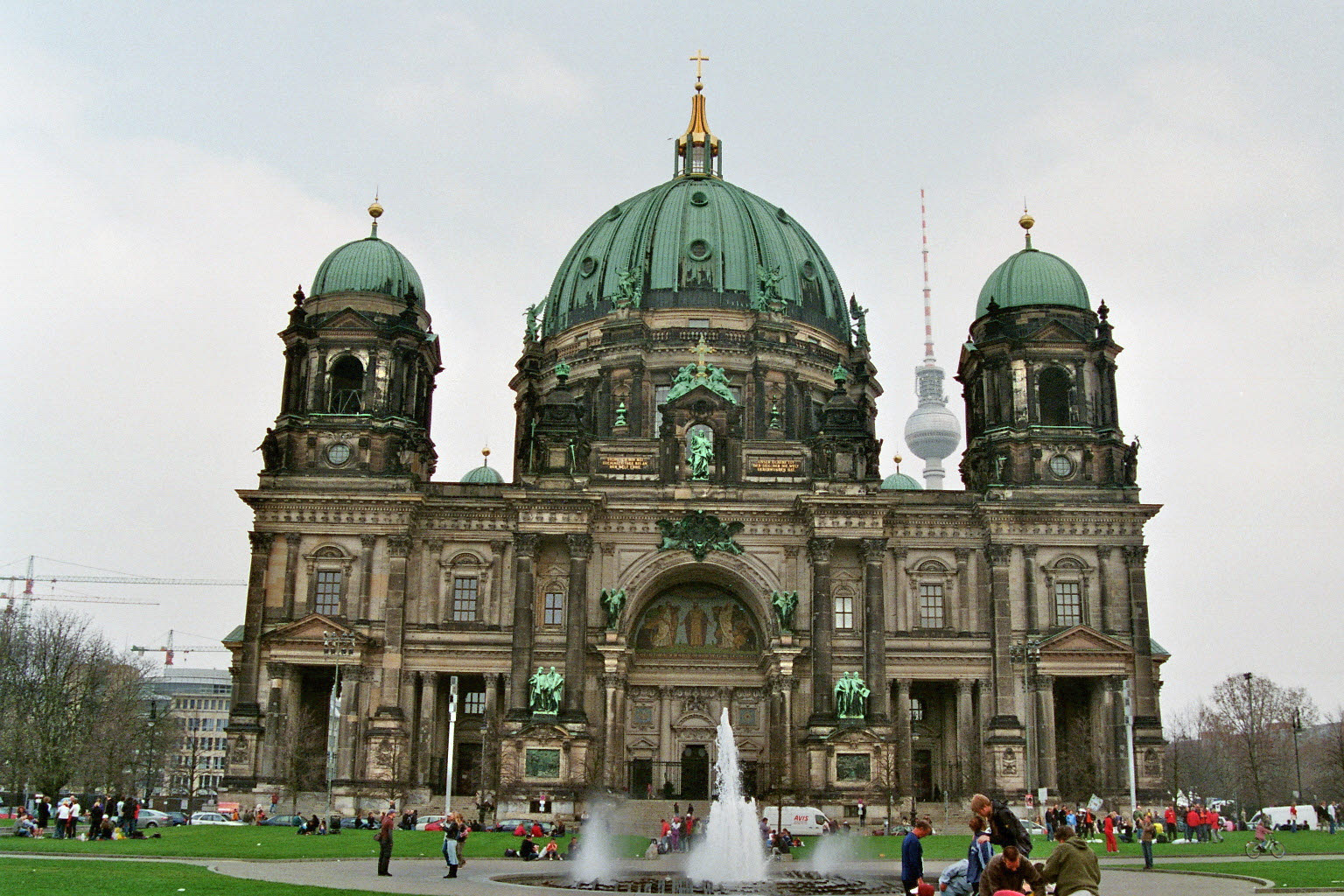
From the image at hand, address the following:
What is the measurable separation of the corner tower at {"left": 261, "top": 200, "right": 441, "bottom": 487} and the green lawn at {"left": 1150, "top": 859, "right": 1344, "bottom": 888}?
40.4 meters

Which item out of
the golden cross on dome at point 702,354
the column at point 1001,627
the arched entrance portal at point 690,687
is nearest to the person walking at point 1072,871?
the column at point 1001,627

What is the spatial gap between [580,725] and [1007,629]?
774 inches

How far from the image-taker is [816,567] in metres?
62.8

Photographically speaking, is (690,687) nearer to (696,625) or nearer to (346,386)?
(696,625)

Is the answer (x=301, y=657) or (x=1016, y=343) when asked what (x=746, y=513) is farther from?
(x=301, y=657)

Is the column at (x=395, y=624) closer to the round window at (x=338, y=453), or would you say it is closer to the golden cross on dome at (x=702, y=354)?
the round window at (x=338, y=453)

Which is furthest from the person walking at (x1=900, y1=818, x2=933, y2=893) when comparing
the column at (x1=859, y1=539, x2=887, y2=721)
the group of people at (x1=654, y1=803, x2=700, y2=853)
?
the column at (x1=859, y1=539, x2=887, y2=721)

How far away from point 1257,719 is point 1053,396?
43597mm

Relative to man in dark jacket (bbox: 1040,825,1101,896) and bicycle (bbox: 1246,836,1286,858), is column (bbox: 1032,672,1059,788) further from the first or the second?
man in dark jacket (bbox: 1040,825,1101,896)

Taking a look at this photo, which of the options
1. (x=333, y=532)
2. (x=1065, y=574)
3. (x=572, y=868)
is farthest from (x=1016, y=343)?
(x=572, y=868)

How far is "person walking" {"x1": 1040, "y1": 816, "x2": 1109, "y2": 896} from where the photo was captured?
15.1m

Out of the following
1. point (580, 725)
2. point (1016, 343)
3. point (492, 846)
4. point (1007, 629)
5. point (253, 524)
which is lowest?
point (492, 846)

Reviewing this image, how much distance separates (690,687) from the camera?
217 ft

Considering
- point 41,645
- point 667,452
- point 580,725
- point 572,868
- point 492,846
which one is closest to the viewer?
point 572,868
